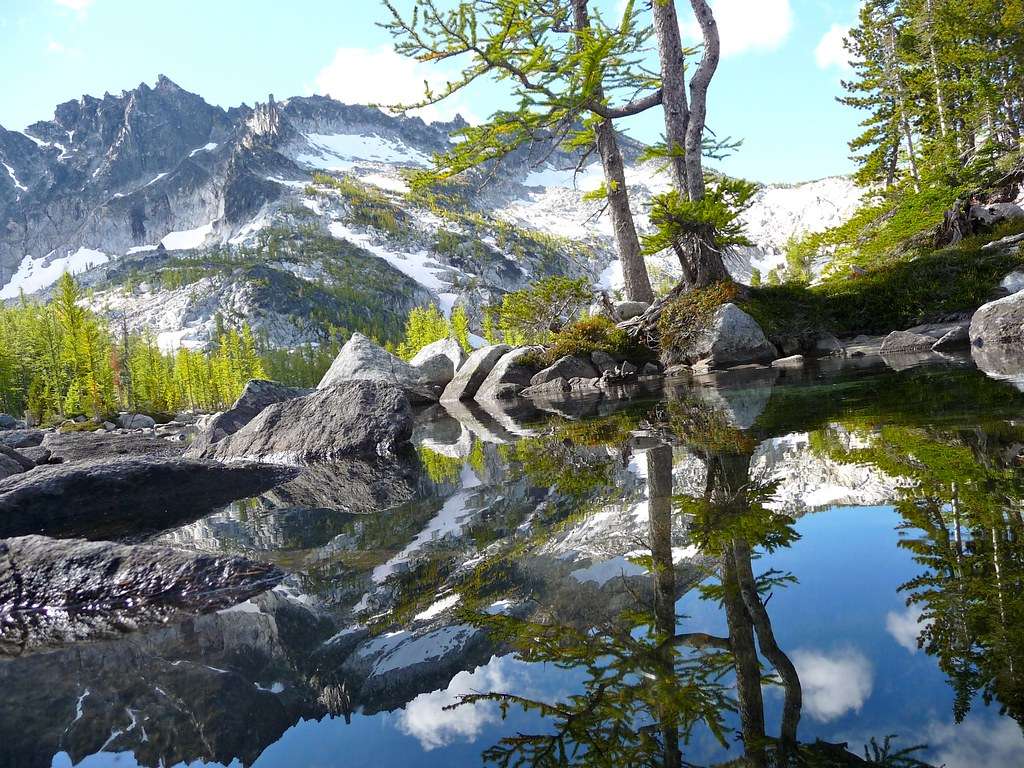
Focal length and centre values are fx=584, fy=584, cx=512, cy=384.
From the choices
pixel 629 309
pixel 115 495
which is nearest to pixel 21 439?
pixel 115 495

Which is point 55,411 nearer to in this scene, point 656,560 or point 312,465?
point 312,465

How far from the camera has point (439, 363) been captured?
74.0ft

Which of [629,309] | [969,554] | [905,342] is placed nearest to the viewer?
[969,554]

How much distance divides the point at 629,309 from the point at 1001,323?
7804 mm

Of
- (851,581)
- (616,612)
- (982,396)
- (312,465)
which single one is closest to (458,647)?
(616,612)

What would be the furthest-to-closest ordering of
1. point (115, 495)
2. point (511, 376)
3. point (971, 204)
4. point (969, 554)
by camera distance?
1. point (971, 204)
2. point (511, 376)
3. point (115, 495)
4. point (969, 554)

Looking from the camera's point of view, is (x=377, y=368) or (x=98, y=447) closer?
(x=98, y=447)

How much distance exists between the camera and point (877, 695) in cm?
125

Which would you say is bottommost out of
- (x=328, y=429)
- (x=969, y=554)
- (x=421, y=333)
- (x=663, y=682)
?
(x=663, y=682)

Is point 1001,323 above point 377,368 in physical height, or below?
below

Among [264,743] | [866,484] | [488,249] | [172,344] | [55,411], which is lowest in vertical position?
[264,743]

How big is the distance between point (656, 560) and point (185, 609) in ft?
6.50

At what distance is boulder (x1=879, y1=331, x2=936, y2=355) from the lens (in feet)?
37.3

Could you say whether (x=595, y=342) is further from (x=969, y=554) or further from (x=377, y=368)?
(x=969, y=554)
